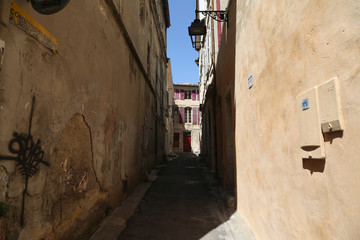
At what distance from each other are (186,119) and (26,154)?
93.6 feet

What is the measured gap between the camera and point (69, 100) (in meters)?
3.01

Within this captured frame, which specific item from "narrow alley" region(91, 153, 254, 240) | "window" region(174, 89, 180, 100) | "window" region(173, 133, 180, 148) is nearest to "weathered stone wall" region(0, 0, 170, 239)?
"narrow alley" region(91, 153, 254, 240)

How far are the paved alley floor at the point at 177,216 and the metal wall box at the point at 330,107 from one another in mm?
2634

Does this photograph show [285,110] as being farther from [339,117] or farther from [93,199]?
[93,199]

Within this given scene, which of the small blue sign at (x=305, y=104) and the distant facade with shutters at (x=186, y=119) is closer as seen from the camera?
the small blue sign at (x=305, y=104)

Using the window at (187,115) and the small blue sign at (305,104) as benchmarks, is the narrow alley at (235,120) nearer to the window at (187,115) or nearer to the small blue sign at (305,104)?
the small blue sign at (305,104)

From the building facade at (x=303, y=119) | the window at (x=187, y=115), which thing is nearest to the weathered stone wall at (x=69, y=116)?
Result: the building facade at (x=303, y=119)

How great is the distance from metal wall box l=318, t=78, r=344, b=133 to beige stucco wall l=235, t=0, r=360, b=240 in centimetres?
4

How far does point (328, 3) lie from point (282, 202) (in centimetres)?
171

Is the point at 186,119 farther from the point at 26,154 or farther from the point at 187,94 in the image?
the point at 26,154

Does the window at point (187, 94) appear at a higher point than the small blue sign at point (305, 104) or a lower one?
higher

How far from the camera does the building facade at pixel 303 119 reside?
1412 mm

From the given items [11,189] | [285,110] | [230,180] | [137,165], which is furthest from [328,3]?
[137,165]

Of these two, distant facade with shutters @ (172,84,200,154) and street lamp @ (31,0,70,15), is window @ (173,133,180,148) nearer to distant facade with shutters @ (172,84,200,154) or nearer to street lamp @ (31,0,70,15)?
distant facade with shutters @ (172,84,200,154)
